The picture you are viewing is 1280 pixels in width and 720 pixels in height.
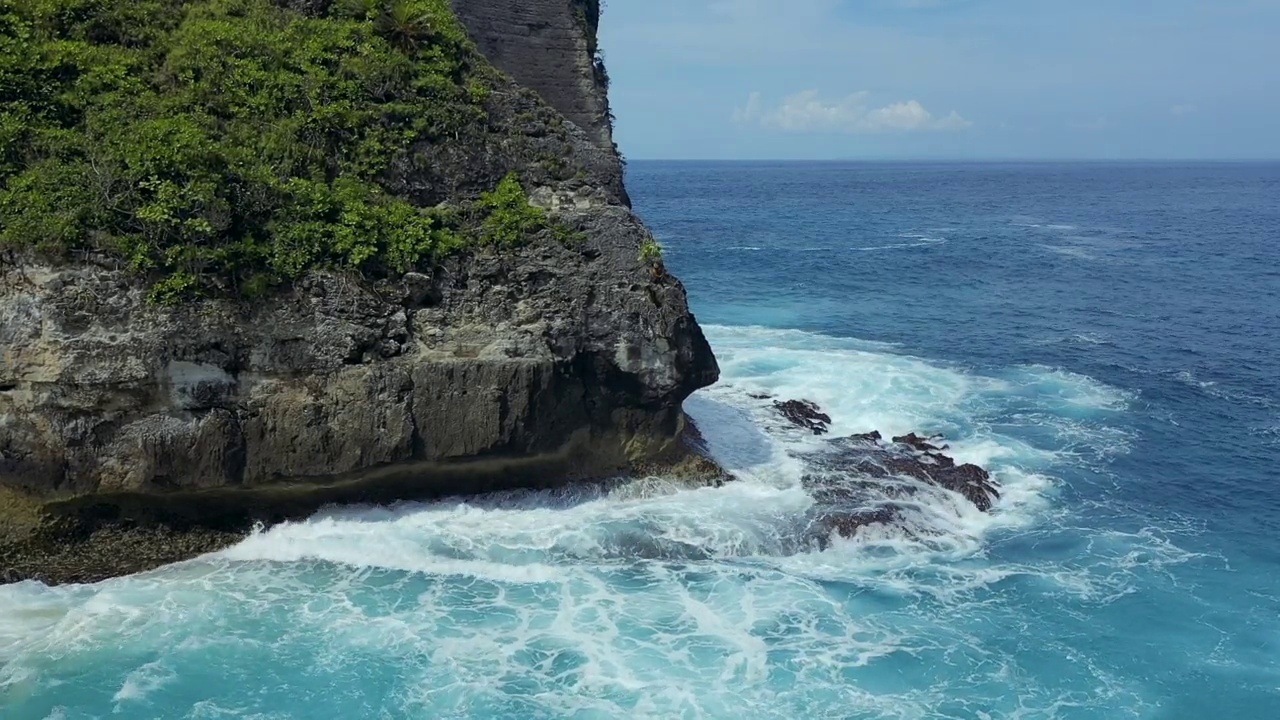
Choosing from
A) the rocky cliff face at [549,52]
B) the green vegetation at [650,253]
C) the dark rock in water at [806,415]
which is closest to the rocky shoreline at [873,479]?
the dark rock in water at [806,415]

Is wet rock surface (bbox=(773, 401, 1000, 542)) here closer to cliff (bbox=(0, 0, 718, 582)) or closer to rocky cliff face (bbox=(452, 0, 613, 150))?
cliff (bbox=(0, 0, 718, 582))

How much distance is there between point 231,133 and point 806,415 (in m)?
16.0

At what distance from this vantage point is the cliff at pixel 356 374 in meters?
18.2

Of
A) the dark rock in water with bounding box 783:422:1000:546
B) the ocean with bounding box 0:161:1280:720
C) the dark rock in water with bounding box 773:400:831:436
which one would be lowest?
the ocean with bounding box 0:161:1280:720

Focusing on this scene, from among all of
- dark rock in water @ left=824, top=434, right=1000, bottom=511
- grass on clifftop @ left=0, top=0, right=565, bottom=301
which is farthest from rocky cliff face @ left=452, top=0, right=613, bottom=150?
dark rock in water @ left=824, top=434, right=1000, bottom=511

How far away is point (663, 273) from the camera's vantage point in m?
22.1

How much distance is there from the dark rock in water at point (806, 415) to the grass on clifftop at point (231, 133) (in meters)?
9.25

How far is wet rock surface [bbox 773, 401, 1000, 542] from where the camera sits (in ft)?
69.8

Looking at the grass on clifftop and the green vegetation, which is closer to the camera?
the grass on clifftop

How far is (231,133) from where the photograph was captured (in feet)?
69.4

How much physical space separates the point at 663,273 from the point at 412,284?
547 cm

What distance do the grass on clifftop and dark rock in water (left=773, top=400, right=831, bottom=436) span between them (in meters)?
9.25

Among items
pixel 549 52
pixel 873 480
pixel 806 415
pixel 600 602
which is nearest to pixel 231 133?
pixel 549 52

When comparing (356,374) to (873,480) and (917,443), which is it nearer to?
(873,480)
